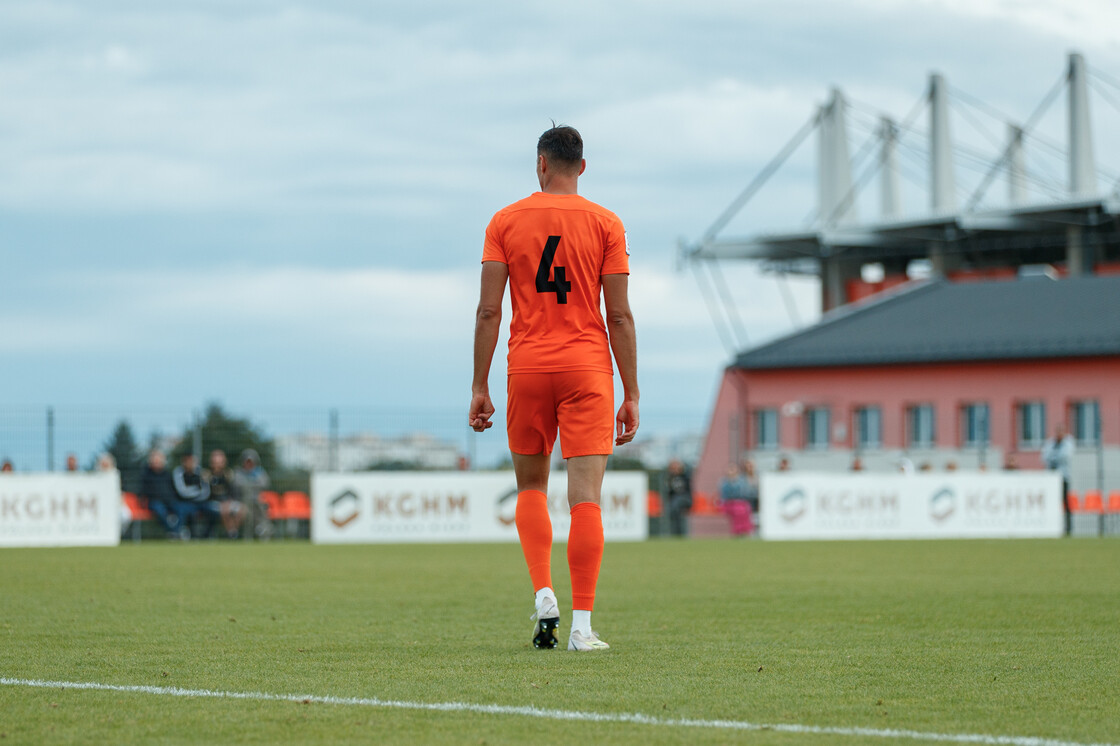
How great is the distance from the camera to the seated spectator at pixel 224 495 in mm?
28891

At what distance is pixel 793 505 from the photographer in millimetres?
28016

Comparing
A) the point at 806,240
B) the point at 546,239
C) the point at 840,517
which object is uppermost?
the point at 806,240

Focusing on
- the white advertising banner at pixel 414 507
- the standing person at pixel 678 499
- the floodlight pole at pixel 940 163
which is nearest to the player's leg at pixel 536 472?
the white advertising banner at pixel 414 507

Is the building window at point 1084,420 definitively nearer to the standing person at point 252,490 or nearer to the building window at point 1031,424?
the building window at point 1031,424

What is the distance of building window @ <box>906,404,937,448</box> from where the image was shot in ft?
174

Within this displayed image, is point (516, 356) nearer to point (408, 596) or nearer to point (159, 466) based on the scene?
point (408, 596)

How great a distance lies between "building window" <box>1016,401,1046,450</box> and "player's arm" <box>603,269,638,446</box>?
45617 millimetres

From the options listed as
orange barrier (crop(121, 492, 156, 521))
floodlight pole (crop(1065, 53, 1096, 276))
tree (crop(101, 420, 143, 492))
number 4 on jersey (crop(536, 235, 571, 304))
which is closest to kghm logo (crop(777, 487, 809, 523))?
orange barrier (crop(121, 492, 156, 521))

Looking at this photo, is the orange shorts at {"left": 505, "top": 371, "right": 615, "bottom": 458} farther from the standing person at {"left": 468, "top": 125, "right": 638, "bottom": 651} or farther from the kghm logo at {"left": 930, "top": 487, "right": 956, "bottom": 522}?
the kghm logo at {"left": 930, "top": 487, "right": 956, "bottom": 522}

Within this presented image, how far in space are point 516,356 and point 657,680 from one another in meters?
1.86

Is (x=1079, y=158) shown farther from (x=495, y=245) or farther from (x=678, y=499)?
(x=495, y=245)

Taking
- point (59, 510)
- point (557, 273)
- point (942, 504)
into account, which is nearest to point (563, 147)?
point (557, 273)

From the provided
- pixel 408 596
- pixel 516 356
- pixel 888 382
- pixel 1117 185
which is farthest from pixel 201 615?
pixel 1117 185

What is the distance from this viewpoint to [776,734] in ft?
15.8
